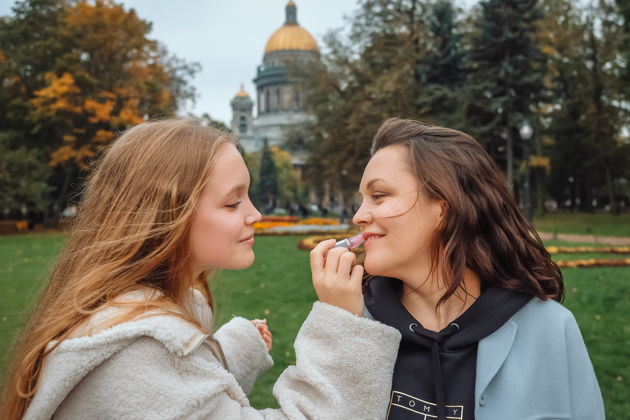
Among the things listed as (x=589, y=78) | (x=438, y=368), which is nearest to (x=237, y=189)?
(x=438, y=368)

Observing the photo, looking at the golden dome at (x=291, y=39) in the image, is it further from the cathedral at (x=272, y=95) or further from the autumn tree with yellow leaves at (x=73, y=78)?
the autumn tree with yellow leaves at (x=73, y=78)

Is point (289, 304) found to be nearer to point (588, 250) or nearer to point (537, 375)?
Answer: point (537, 375)

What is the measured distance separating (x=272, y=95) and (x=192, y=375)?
285ft

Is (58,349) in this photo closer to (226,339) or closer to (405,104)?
(226,339)

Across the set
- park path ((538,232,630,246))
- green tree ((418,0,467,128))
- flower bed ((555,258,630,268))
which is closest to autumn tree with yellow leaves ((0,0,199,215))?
green tree ((418,0,467,128))

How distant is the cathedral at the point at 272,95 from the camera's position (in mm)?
75000

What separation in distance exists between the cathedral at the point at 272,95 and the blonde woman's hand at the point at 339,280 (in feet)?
233

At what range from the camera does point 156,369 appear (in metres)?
1.25

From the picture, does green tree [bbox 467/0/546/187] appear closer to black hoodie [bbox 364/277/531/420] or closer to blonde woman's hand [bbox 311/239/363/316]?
black hoodie [bbox 364/277/531/420]

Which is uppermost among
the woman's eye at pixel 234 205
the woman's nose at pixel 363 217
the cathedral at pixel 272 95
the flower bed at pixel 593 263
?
the cathedral at pixel 272 95

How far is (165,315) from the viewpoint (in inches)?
52.5

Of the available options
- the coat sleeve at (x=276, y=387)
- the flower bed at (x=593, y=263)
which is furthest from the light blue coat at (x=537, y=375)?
the flower bed at (x=593, y=263)

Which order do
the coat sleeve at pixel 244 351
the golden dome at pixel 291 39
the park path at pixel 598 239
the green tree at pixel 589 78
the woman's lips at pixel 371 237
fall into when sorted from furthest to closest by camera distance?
the golden dome at pixel 291 39
the green tree at pixel 589 78
the park path at pixel 598 239
the coat sleeve at pixel 244 351
the woman's lips at pixel 371 237

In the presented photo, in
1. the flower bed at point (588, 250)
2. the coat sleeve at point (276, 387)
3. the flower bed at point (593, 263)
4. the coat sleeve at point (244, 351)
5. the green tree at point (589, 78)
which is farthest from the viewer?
the green tree at point (589, 78)
